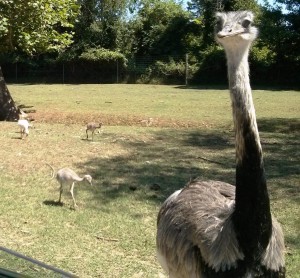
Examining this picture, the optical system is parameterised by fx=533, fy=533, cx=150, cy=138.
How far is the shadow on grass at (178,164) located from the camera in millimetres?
6617

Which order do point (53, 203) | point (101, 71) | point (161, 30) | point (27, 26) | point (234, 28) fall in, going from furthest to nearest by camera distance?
point (161, 30) → point (101, 71) → point (27, 26) → point (53, 203) → point (234, 28)

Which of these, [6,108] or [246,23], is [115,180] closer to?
[246,23]

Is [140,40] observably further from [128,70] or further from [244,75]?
[244,75]

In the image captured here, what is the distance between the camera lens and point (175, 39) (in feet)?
117

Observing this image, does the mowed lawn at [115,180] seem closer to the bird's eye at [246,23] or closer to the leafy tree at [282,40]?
the bird's eye at [246,23]

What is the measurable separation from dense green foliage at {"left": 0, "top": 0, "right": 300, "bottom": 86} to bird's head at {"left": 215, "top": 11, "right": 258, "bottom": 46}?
22687mm

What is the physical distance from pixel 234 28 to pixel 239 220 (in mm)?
1076

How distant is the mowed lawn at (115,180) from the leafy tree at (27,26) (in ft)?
3.19

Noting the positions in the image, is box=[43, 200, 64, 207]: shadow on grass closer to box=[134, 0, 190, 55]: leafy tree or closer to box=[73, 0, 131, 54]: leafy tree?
box=[134, 0, 190, 55]: leafy tree

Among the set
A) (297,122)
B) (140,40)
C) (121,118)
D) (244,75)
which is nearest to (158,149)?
(121,118)

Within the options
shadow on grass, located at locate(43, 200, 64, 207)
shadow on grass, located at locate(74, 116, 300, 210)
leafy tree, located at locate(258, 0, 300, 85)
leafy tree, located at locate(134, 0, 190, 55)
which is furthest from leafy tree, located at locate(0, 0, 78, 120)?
leafy tree, located at locate(134, 0, 190, 55)

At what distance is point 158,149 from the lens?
9055mm

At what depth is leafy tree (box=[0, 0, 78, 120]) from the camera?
13047 millimetres

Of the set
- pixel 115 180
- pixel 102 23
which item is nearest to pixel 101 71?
pixel 102 23
